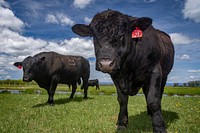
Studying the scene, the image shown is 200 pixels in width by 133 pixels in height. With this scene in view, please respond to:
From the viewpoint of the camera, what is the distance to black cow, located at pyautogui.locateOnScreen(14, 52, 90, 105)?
11695mm

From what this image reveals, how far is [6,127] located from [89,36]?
3.77 meters

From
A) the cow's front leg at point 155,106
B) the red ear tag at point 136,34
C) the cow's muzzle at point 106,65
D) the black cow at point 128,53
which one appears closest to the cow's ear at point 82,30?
the black cow at point 128,53

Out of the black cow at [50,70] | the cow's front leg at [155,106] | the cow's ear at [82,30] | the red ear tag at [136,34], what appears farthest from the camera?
the black cow at [50,70]

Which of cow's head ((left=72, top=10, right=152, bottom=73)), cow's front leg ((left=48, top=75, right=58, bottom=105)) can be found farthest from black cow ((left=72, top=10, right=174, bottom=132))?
cow's front leg ((left=48, top=75, right=58, bottom=105))

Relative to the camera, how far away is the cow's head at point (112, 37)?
13.2ft

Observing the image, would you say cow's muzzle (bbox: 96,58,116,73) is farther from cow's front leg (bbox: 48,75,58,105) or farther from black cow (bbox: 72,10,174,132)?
cow's front leg (bbox: 48,75,58,105)

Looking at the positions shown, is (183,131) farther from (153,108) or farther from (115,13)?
(115,13)

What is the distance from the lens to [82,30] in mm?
5383

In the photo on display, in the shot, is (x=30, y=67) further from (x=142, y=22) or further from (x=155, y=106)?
(x=155, y=106)

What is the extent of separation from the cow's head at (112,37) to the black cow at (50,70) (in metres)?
7.76

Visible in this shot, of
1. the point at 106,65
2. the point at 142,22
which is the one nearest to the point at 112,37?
the point at 106,65

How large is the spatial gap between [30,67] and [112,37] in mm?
8363

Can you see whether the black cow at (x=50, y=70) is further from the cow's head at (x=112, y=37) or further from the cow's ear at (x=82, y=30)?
the cow's head at (x=112, y=37)

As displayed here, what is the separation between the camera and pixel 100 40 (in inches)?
172
